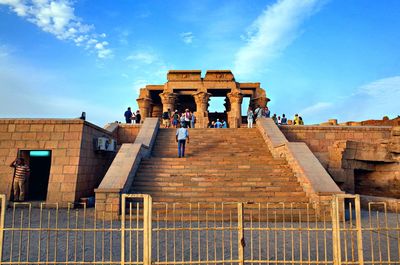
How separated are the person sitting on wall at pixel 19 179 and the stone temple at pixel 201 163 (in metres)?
0.24

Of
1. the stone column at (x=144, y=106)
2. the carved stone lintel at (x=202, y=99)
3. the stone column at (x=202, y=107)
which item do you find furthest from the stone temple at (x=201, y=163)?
the stone column at (x=144, y=106)

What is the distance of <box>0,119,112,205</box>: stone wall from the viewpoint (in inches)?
367

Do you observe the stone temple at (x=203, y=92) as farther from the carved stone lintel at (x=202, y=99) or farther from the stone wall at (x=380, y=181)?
the stone wall at (x=380, y=181)

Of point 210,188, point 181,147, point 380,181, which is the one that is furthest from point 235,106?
point 210,188

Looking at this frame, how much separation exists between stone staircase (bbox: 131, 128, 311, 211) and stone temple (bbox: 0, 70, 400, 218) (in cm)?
3

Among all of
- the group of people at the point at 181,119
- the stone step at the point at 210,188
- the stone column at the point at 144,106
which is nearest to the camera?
the stone step at the point at 210,188

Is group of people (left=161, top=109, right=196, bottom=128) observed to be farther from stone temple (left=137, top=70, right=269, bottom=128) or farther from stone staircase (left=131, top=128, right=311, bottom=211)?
stone staircase (left=131, top=128, right=311, bottom=211)

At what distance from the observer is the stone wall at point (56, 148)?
9312 mm

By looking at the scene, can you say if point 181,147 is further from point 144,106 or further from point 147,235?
point 144,106

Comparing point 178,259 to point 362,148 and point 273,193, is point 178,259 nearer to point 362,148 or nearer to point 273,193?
point 273,193

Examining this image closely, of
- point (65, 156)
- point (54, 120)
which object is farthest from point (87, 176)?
point (54, 120)

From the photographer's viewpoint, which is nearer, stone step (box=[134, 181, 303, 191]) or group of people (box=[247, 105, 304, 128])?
stone step (box=[134, 181, 303, 191])

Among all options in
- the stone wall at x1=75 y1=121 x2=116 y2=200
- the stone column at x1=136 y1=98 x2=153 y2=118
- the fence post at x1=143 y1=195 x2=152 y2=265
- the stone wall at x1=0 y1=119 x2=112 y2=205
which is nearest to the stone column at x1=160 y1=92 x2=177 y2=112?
the stone column at x1=136 y1=98 x2=153 y2=118

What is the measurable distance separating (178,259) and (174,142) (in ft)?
31.2
